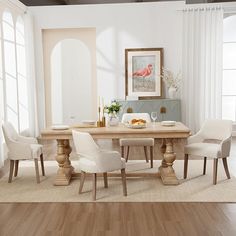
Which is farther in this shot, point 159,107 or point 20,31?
point 20,31

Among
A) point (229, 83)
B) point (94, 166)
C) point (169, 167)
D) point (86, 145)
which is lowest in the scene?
point (169, 167)

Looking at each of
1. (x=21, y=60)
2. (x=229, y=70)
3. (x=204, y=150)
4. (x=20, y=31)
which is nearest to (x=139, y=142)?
(x=204, y=150)

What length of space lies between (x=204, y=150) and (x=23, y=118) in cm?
428

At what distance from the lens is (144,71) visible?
8.02 m


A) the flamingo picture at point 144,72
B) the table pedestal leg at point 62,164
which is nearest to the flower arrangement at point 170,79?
the flamingo picture at point 144,72

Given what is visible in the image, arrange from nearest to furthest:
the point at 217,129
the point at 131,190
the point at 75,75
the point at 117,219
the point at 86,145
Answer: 1. the point at 117,219
2. the point at 86,145
3. the point at 131,190
4. the point at 217,129
5. the point at 75,75

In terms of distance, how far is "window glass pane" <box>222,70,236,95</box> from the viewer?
8.70m

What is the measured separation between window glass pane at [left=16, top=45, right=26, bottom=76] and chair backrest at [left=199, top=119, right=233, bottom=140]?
4070 millimetres

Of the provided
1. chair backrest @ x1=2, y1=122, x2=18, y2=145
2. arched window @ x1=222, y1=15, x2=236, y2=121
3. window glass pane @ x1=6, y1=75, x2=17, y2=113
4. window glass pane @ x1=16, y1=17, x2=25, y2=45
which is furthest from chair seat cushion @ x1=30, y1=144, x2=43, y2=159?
arched window @ x1=222, y1=15, x2=236, y2=121

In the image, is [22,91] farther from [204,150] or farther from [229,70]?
[229,70]

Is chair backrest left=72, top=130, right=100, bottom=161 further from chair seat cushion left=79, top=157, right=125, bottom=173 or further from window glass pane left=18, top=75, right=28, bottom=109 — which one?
window glass pane left=18, top=75, right=28, bottom=109

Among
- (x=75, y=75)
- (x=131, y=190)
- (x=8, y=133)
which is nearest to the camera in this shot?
(x=131, y=190)

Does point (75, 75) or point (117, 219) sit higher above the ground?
point (75, 75)

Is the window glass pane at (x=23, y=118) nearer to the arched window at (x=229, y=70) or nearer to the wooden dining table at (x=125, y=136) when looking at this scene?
the wooden dining table at (x=125, y=136)
